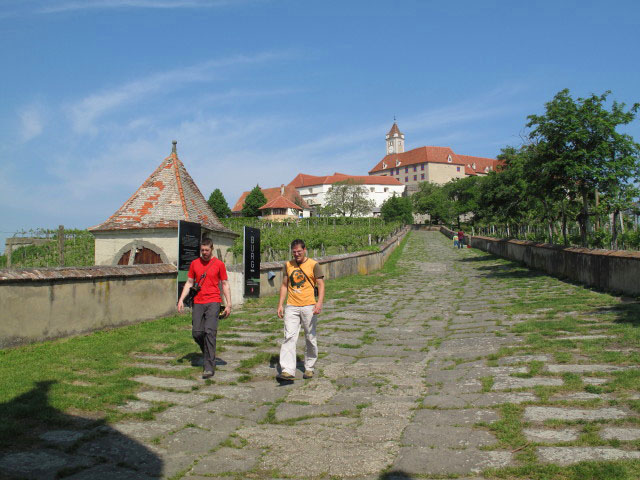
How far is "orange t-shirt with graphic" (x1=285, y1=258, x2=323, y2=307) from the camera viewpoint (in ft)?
22.7

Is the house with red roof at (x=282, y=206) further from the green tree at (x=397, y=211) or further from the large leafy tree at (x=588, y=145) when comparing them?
the large leafy tree at (x=588, y=145)

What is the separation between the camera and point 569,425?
445 cm

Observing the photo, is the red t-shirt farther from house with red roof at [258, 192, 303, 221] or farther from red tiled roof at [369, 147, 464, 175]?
red tiled roof at [369, 147, 464, 175]

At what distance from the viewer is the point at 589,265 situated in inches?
548

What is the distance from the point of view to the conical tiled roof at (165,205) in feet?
63.7

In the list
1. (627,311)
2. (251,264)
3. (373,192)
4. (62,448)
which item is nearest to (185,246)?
(251,264)

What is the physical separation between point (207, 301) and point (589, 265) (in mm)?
10864

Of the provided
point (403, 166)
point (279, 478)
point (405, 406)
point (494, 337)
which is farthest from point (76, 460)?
point (403, 166)

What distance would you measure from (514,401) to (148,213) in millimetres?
16790

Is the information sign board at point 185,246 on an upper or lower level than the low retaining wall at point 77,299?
upper

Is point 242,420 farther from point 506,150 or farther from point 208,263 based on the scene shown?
point 506,150

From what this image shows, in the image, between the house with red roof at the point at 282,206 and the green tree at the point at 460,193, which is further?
the house with red roof at the point at 282,206

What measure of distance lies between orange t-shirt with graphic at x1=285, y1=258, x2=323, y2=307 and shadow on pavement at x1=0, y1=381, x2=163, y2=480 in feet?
9.31

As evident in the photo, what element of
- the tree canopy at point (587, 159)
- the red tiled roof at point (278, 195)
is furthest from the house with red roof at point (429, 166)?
the tree canopy at point (587, 159)
